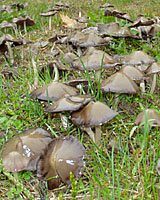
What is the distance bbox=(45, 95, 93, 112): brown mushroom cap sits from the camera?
231 cm

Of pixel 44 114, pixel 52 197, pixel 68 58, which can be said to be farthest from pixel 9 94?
pixel 52 197

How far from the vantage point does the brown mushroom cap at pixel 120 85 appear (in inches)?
105

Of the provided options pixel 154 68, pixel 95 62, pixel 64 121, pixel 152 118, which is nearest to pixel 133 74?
pixel 154 68

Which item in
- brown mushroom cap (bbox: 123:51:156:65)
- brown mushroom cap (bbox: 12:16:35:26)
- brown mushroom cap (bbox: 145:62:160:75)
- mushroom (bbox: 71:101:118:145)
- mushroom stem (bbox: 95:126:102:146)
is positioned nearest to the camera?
mushroom (bbox: 71:101:118:145)

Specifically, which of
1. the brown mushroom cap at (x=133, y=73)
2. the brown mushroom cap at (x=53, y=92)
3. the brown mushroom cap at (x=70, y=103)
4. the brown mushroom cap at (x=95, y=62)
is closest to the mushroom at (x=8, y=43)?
the brown mushroom cap at (x=95, y=62)

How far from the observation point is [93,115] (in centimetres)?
232

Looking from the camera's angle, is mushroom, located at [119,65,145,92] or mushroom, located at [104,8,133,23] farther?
mushroom, located at [104,8,133,23]

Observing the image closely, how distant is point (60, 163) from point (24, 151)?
366 mm

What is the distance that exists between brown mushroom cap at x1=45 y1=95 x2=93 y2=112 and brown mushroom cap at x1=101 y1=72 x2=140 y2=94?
0.38 meters

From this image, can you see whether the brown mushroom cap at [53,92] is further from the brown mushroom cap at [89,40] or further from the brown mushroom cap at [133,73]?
the brown mushroom cap at [89,40]

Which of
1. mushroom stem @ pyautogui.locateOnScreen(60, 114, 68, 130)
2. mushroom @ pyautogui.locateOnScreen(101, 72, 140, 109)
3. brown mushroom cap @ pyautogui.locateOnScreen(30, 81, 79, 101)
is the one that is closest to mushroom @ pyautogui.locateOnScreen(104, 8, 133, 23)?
mushroom @ pyautogui.locateOnScreen(101, 72, 140, 109)

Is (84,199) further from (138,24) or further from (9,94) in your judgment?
(138,24)

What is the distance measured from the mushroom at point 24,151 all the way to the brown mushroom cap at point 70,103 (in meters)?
0.32

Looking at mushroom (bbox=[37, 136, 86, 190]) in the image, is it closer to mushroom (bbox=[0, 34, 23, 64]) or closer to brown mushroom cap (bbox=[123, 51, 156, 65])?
brown mushroom cap (bbox=[123, 51, 156, 65])
